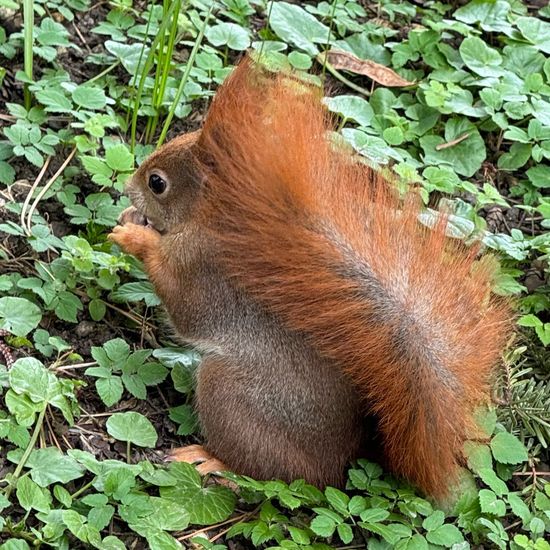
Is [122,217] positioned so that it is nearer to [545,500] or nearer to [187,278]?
[187,278]

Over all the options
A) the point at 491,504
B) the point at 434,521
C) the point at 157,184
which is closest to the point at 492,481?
the point at 491,504

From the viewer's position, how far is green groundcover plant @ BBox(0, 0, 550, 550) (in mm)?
2541

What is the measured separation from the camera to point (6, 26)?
12.3 ft

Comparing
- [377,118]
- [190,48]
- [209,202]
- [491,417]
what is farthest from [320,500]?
[190,48]

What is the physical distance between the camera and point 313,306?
256 centimetres

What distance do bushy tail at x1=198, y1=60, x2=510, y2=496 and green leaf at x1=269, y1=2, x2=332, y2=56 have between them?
1.33 m

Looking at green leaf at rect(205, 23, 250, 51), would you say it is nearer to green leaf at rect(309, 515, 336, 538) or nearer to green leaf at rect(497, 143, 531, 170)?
green leaf at rect(497, 143, 531, 170)

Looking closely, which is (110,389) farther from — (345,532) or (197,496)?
(345,532)

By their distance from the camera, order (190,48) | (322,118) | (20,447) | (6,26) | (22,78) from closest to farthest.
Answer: (20,447) < (322,118) < (22,78) < (6,26) < (190,48)

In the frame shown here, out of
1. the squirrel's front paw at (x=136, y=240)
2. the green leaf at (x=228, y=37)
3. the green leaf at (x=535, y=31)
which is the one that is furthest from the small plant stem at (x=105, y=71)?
the green leaf at (x=535, y=31)

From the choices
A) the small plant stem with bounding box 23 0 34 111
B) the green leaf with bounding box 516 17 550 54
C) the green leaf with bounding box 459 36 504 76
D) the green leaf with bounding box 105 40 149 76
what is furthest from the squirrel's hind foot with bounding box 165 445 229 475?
the green leaf with bounding box 516 17 550 54

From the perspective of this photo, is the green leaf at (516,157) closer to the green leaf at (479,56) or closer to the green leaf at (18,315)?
the green leaf at (479,56)

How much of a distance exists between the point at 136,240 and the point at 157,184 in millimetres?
162

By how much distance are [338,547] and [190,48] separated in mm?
2064
